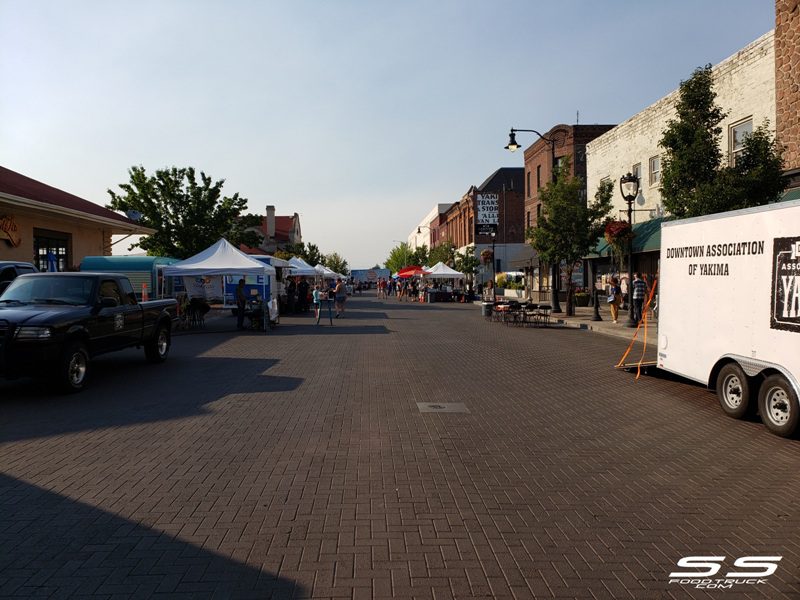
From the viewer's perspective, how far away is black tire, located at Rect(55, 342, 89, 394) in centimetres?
976

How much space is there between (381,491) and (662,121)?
79.7 ft

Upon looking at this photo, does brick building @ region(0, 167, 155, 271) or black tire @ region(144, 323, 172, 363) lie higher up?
brick building @ region(0, 167, 155, 271)

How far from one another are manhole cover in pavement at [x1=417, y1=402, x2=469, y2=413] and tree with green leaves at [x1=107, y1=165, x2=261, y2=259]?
112 feet

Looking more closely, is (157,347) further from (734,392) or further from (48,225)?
(48,225)

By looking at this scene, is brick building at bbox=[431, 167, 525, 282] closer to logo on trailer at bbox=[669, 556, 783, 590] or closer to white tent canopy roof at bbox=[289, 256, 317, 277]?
white tent canopy roof at bbox=[289, 256, 317, 277]

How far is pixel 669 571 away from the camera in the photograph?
398 cm

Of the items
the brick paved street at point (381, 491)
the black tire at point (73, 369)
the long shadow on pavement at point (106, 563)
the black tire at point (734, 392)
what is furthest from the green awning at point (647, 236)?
the long shadow on pavement at point (106, 563)

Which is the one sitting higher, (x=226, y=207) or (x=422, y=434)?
(x=226, y=207)

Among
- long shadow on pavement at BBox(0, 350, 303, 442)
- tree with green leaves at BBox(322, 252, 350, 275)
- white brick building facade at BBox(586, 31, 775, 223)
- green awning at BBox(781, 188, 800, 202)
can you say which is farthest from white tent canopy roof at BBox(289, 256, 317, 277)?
tree with green leaves at BBox(322, 252, 350, 275)

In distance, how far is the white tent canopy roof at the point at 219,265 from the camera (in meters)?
22.4

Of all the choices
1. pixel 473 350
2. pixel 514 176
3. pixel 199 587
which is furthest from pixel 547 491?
pixel 514 176

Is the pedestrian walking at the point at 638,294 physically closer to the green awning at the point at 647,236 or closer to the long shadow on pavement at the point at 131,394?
the green awning at the point at 647,236

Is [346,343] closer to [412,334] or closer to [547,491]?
[412,334]

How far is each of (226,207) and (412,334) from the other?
24.4m
